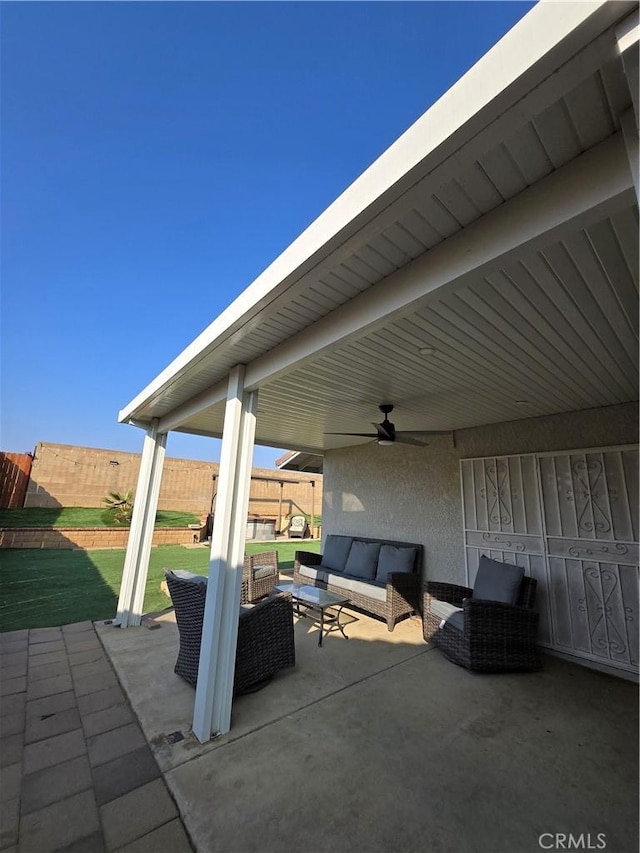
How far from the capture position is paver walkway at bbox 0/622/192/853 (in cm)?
175

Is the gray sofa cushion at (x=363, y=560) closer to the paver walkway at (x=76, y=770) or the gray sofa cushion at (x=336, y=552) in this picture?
the gray sofa cushion at (x=336, y=552)

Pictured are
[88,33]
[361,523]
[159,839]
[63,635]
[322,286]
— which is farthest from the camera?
[361,523]

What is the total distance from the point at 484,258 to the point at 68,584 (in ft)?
26.8

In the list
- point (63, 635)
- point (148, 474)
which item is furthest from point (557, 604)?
point (63, 635)

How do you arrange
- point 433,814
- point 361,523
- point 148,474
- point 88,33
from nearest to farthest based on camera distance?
point 433,814 < point 88,33 < point 148,474 < point 361,523

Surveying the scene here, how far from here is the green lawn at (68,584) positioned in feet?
16.2

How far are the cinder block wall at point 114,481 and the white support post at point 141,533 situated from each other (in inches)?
344

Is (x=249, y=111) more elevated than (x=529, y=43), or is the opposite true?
(x=249, y=111)

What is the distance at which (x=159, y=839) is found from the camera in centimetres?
174

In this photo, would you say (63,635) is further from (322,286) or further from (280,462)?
(280,462)

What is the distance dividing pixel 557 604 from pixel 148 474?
5.59 meters

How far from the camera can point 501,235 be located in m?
1.52

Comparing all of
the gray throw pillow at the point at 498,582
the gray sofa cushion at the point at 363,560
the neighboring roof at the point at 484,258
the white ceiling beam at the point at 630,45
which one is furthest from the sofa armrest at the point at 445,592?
the white ceiling beam at the point at 630,45

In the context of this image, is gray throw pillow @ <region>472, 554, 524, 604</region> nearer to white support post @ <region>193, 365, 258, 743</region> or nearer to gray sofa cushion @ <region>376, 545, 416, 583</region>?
gray sofa cushion @ <region>376, 545, 416, 583</region>
